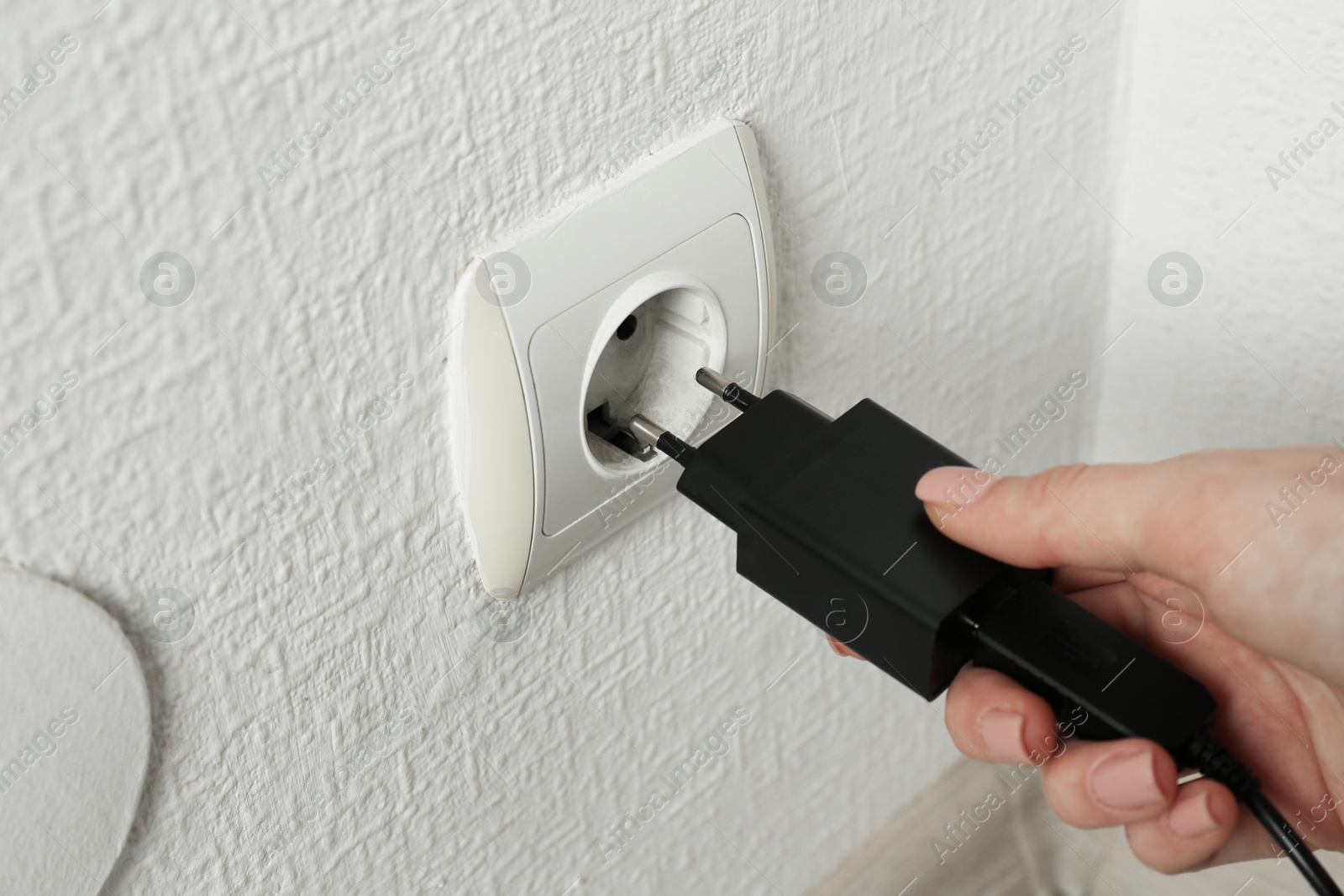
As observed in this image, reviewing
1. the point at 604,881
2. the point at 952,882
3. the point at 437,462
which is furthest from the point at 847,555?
the point at 952,882

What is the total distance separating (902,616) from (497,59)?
195 millimetres

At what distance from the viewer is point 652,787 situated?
0.50 m

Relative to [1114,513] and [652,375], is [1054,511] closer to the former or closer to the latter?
[1114,513]

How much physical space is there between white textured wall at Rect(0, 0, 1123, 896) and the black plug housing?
95 mm

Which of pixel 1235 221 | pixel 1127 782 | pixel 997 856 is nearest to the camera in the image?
pixel 1127 782

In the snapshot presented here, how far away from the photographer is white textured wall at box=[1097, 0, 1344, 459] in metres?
0.48

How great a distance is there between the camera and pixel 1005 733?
1.11ft

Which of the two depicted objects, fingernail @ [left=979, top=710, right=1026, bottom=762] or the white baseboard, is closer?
fingernail @ [left=979, top=710, right=1026, bottom=762]

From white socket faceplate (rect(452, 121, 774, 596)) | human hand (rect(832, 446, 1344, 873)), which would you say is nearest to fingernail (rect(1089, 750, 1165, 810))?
human hand (rect(832, 446, 1344, 873))

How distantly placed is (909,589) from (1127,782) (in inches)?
3.2

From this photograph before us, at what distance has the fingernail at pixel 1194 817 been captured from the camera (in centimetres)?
33

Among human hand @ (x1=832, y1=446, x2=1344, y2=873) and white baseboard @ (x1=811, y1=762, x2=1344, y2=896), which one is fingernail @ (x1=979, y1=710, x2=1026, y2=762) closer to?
human hand @ (x1=832, y1=446, x2=1344, y2=873)

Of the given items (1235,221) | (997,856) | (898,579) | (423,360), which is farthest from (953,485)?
(997,856)

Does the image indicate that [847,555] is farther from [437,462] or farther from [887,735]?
[887,735]
